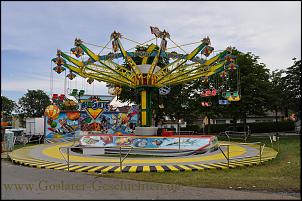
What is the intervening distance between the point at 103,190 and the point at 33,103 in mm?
68674

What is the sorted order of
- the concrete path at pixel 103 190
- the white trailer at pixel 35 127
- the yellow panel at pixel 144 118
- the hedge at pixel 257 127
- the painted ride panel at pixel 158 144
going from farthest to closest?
the hedge at pixel 257 127 < the white trailer at pixel 35 127 < the yellow panel at pixel 144 118 < the painted ride panel at pixel 158 144 < the concrete path at pixel 103 190

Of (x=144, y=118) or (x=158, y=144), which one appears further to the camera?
(x=144, y=118)

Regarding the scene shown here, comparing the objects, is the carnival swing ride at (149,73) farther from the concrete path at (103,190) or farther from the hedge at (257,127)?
the hedge at (257,127)

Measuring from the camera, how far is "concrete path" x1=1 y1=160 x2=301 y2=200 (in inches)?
272

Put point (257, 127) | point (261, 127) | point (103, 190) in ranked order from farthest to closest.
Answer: point (261, 127), point (257, 127), point (103, 190)

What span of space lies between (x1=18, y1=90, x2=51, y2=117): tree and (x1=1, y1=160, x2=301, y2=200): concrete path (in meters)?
64.6

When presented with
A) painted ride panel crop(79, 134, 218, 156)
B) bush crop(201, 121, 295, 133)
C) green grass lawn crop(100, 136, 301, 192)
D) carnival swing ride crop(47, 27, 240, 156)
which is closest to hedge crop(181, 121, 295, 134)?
bush crop(201, 121, 295, 133)

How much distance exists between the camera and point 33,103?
7075 cm

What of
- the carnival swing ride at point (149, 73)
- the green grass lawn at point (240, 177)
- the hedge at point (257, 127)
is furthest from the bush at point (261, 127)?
the green grass lawn at point (240, 177)

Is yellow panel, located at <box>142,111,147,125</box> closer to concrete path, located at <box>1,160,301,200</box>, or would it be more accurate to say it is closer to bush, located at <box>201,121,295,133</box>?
concrete path, located at <box>1,160,301,200</box>

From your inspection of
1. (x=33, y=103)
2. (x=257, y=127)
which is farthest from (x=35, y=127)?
(x=33, y=103)

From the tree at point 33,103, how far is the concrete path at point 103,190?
64.6m

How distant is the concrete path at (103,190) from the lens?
6.90 meters

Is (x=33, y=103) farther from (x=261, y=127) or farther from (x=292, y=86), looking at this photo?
(x=292, y=86)
